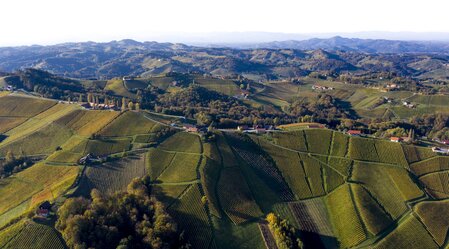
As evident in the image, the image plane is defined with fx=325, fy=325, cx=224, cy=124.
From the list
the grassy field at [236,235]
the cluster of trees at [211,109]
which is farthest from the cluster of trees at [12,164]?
the grassy field at [236,235]

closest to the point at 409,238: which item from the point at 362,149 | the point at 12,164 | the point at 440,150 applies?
the point at 362,149

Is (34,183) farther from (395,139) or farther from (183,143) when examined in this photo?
(395,139)

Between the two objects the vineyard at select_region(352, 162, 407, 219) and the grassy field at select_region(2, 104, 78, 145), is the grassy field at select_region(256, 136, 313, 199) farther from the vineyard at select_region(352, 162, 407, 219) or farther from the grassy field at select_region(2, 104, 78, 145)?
the grassy field at select_region(2, 104, 78, 145)

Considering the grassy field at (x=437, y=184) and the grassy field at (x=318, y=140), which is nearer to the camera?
the grassy field at (x=437, y=184)

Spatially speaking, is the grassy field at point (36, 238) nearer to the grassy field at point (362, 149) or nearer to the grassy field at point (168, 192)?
the grassy field at point (168, 192)

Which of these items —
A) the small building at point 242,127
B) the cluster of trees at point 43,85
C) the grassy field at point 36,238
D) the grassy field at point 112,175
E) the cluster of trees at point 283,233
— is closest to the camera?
the grassy field at point 36,238

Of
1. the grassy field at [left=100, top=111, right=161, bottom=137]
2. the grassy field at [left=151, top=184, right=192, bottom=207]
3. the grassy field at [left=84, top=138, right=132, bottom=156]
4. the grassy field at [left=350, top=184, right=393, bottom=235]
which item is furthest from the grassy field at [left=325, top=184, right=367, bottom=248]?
the grassy field at [left=84, top=138, right=132, bottom=156]

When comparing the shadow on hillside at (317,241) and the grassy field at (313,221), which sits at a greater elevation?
the grassy field at (313,221)
